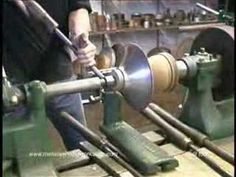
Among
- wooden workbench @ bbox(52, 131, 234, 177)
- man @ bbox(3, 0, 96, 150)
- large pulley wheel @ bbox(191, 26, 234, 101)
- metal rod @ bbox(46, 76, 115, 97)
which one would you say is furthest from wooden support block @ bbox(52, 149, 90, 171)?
large pulley wheel @ bbox(191, 26, 234, 101)

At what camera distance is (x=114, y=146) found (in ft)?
3.23

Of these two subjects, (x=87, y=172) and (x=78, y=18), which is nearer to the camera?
(x=87, y=172)

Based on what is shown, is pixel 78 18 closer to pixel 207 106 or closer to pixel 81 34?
pixel 81 34

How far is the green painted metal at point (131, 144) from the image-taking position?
35.7 inches

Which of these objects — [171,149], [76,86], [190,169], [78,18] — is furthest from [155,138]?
[78,18]

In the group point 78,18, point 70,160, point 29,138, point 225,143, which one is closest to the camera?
point 29,138

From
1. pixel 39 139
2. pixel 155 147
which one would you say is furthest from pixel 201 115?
pixel 39 139

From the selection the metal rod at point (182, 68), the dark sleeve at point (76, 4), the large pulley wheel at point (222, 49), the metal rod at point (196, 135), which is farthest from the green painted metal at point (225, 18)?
the dark sleeve at point (76, 4)

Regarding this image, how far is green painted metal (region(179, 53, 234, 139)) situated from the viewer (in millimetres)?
1074

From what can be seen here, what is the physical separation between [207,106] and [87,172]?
1.22ft

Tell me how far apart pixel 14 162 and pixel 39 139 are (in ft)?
0.22

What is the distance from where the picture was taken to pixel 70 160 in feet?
3.14

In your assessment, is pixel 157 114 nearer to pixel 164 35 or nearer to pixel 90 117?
pixel 90 117

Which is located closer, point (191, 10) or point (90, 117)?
point (90, 117)
